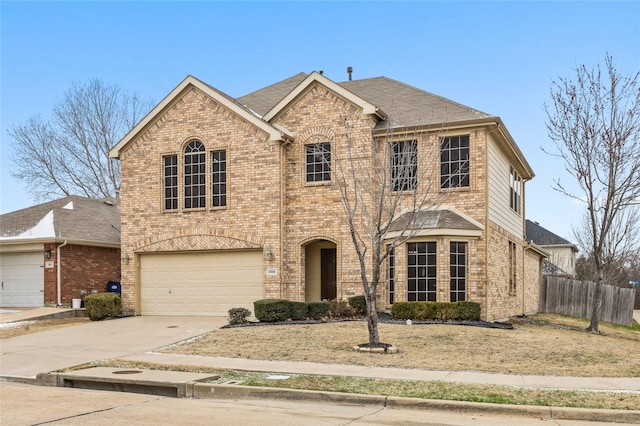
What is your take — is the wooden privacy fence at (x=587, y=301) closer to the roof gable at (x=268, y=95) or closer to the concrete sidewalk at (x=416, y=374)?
the roof gable at (x=268, y=95)

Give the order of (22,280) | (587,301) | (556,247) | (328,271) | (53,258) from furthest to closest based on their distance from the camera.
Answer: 1. (556,247)
2. (587,301)
3. (22,280)
4. (53,258)
5. (328,271)

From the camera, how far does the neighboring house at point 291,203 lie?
799 inches

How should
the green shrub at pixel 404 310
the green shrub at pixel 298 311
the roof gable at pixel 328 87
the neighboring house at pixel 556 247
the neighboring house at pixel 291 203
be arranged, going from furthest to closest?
the neighboring house at pixel 556 247 → the roof gable at pixel 328 87 → the neighboring house at pixel 291 203 → the green shrub at pixel 298 311 → the green shrub at pixel 404 310

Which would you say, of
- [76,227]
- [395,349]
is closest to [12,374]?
[395,349]

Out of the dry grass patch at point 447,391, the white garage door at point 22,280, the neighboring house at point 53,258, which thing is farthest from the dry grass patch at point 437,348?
the white garage door at point 22,280

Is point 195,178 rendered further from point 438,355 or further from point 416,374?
point 416,374

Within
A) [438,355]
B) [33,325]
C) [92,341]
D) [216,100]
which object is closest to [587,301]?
[216,100]

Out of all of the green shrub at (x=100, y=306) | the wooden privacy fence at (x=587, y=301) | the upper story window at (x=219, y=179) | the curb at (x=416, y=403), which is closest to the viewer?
the curb at (x=416, y=403)

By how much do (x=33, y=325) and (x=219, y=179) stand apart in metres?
7.56

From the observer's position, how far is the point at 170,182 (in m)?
23.8

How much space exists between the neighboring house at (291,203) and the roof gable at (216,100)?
1.9 inches

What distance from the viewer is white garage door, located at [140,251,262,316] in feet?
74.1

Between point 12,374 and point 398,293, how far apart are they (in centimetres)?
1113

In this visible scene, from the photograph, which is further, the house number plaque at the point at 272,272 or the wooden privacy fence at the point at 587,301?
the wooden privacy fence at the point at 587,301
